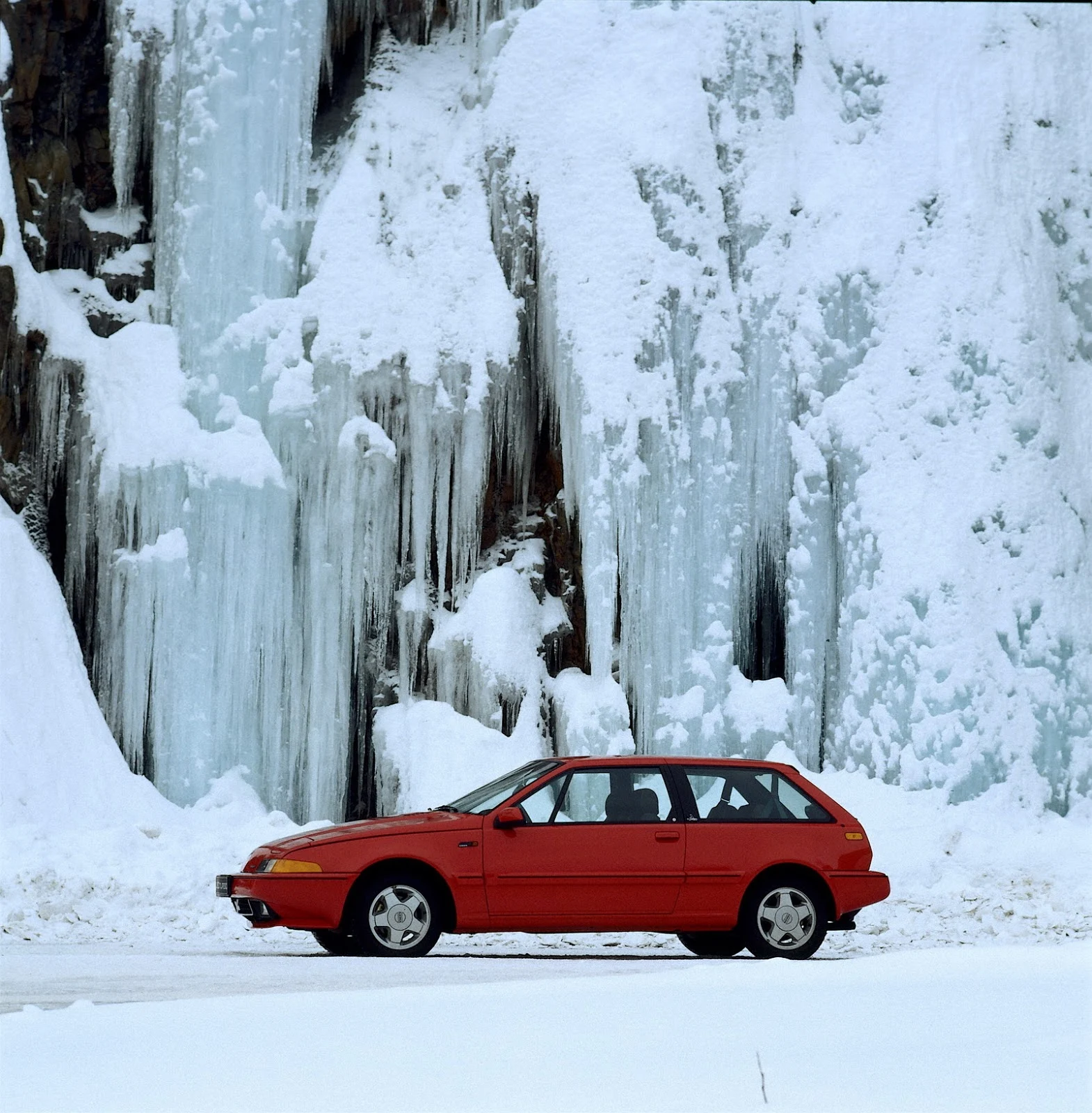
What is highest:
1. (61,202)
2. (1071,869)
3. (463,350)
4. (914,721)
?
(61,202)

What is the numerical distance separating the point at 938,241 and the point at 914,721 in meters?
4.93

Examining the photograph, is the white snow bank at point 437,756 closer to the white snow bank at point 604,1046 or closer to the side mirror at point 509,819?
the side mirror at point 509,819

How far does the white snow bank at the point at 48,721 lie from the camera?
569 inches

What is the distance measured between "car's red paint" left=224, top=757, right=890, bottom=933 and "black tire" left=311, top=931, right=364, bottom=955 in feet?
1.32

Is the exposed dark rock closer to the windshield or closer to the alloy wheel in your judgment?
the windshield

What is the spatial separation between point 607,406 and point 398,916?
25.9 feet

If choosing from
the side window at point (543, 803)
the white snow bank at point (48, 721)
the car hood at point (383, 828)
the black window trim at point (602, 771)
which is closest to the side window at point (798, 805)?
the black window trim at point (602, 771)

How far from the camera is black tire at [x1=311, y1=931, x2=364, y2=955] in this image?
9500 millimetres

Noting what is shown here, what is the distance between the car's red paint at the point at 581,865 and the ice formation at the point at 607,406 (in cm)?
563

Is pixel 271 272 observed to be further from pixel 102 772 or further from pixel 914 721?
pixel 914 721

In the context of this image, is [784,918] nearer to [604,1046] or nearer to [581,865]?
[581,865]

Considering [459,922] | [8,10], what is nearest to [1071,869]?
[459,922]

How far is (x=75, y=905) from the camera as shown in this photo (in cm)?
1187

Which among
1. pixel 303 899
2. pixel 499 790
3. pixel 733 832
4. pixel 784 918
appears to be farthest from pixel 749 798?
pixel 303 899
